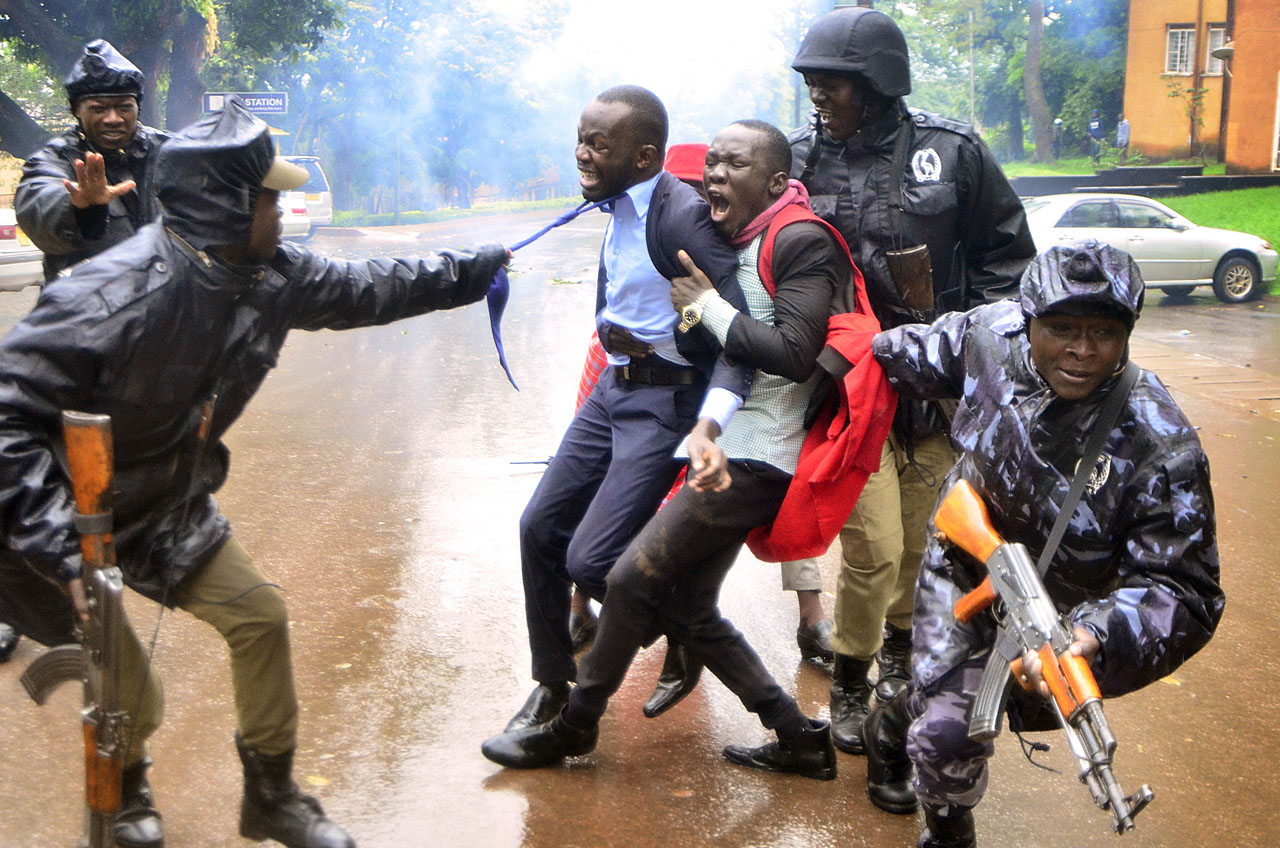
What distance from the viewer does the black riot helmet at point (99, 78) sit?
4.77m

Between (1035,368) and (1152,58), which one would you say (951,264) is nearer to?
(1035,368)

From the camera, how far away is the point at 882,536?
417 cm

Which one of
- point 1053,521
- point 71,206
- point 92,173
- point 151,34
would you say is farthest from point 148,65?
point 1053,521

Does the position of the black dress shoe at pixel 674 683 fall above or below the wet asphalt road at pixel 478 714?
above

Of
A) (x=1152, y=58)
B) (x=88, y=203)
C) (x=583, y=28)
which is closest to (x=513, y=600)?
(x=88, y=203)

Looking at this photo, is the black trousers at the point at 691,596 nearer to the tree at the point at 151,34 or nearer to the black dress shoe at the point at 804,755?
the black dress shoe at the point at 804,755

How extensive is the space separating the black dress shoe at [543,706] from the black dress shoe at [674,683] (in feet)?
1.12

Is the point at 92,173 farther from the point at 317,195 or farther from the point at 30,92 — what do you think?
the point at 30,92

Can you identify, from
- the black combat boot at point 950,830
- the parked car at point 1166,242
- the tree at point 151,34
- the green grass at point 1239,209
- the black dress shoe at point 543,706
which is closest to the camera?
the black combat boot at point 950,830

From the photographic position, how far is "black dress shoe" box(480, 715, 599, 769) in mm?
3918

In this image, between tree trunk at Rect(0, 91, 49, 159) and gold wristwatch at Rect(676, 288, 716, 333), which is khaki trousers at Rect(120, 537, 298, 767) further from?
tree trunk at Rect(0, 91, 49, 159)

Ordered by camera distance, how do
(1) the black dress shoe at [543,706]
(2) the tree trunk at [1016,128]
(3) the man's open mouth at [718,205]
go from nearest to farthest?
(3) the man's open mouth at [718,205] → (1) the black dress shoe at [543,706] → (2) the tree trunk at [1016,128]

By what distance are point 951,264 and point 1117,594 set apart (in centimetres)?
175

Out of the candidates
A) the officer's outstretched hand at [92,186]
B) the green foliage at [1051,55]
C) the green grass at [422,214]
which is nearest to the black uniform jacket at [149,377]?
the officer's outstretched hand at [92,186]
